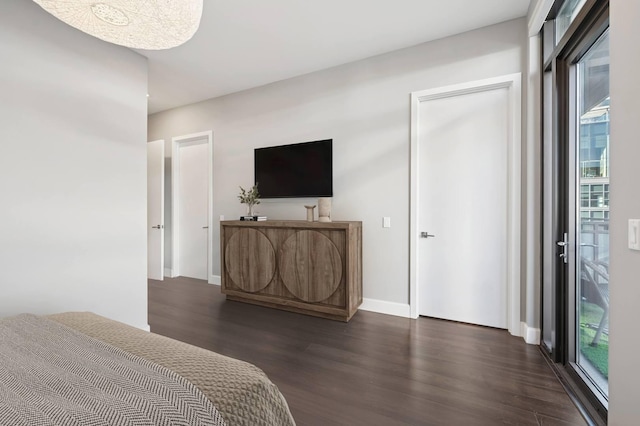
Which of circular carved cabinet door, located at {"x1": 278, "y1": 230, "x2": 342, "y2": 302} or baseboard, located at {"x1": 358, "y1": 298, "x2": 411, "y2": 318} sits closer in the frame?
circular carved cabinet door, located at {"x1": 278, "y1": 230, "x2": 342, "y2": 302}

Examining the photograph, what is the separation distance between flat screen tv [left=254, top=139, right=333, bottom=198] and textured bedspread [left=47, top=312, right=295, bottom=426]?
93.9 inches

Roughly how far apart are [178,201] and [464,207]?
4255 millimetres

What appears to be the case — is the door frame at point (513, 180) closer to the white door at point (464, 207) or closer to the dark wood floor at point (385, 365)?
the white door at point (464, 207)

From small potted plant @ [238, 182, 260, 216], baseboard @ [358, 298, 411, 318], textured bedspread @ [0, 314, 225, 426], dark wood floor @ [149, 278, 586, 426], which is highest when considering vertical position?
small potted plant @ [238, 182, 260, 216]

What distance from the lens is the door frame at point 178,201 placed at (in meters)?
4.05

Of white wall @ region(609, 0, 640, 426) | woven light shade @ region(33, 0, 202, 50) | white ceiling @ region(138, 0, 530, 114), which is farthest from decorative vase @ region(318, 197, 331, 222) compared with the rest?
white wall @ region(609, 0, 640, 426)

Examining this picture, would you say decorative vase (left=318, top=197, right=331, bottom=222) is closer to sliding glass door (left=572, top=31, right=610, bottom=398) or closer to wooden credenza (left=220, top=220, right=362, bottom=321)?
wooden credenza (left=220, top=220, right=362, bottom=321)

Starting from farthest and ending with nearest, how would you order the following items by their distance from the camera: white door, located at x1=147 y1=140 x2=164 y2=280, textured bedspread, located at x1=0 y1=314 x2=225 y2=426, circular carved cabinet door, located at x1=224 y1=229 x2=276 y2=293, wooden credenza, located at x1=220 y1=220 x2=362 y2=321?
white door, located at x1=147 y1=140 x2=164 y2=280
circular carved cabinet door, located at x1=224 y1=229 x2=276 y2=293
wooden credenza, located at x1=220 y1=220 x2=362 y2=321
textured bedspread, located at x1=0 y1=314 x2=225 y2=426

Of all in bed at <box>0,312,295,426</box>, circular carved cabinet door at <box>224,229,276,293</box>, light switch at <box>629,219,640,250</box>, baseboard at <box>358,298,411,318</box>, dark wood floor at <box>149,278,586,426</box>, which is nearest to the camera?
bed at <box>0,312,295,426</box>

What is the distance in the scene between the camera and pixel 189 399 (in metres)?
0.72

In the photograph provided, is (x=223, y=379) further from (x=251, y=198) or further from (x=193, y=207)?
(x=193, y=207)

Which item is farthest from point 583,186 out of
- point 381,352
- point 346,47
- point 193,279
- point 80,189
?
point 193,279

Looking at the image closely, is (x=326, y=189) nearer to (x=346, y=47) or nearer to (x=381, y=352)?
(x=346, y=47)

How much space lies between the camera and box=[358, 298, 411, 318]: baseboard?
113 inches
